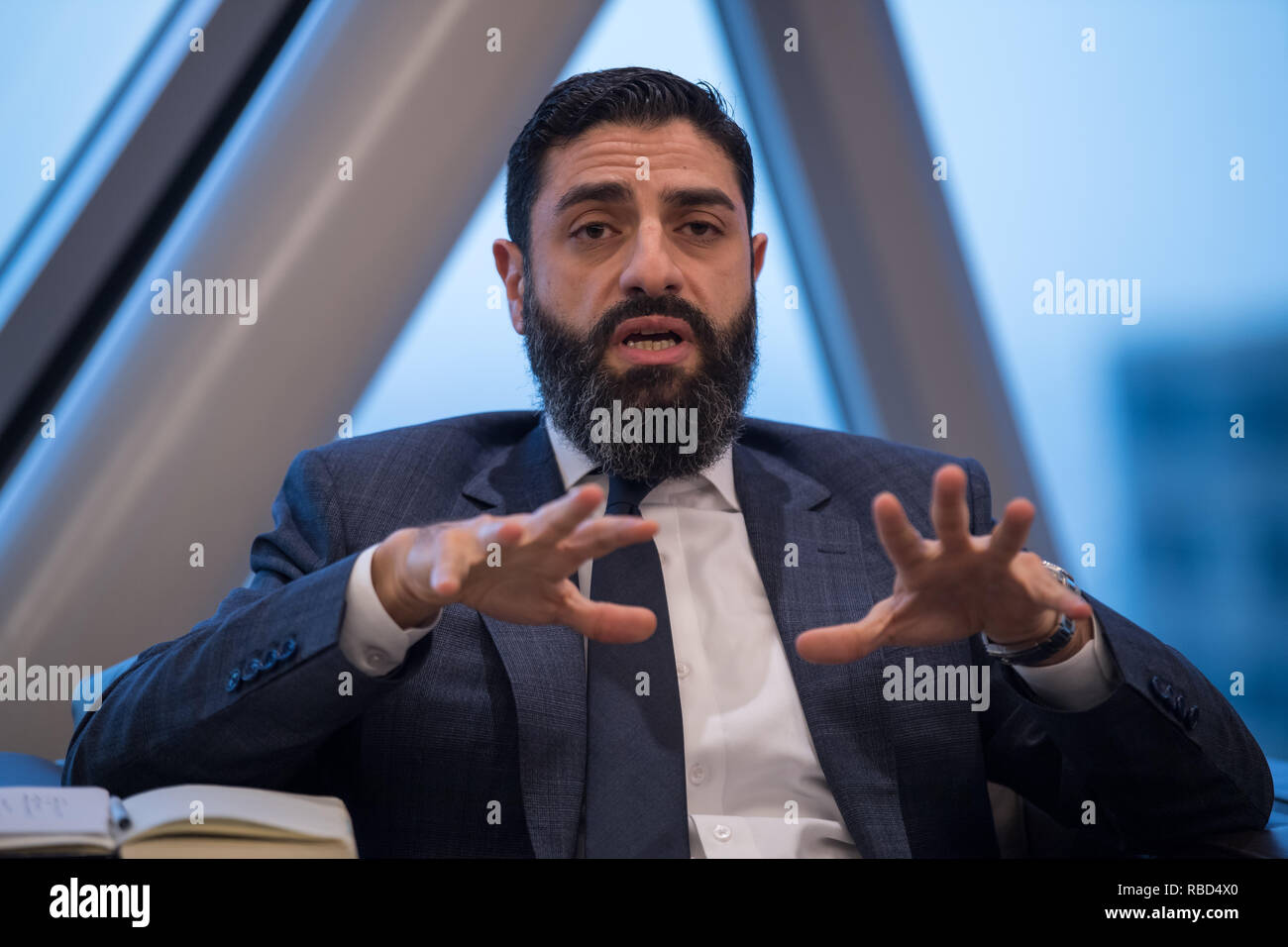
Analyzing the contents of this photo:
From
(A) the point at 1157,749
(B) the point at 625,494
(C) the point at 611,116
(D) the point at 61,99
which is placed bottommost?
(A) the point at 1157,749

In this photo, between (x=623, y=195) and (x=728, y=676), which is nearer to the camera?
(x=728, y=676)

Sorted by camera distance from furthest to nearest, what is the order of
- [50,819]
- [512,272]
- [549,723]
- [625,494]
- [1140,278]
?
[1140,278] → [512,272] → [625,494] → [549,723] → [50,819]

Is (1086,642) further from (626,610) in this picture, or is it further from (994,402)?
(994,402)

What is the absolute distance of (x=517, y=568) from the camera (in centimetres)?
140

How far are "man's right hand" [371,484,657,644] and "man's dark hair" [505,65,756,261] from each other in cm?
101

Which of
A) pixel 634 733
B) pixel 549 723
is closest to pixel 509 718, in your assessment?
pixel 549 723

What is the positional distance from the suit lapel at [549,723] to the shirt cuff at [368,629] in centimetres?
18

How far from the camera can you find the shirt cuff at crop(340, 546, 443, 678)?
1.45m

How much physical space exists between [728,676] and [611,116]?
1.10 metres

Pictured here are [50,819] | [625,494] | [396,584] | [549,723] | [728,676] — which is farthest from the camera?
[625,494]

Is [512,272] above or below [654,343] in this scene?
above

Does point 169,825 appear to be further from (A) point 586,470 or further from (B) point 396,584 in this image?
(A) point 586,470

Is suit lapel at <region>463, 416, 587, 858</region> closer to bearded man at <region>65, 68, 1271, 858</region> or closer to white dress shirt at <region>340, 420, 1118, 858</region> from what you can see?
bearded man at <region>65, 68, 1271, 858</region>
